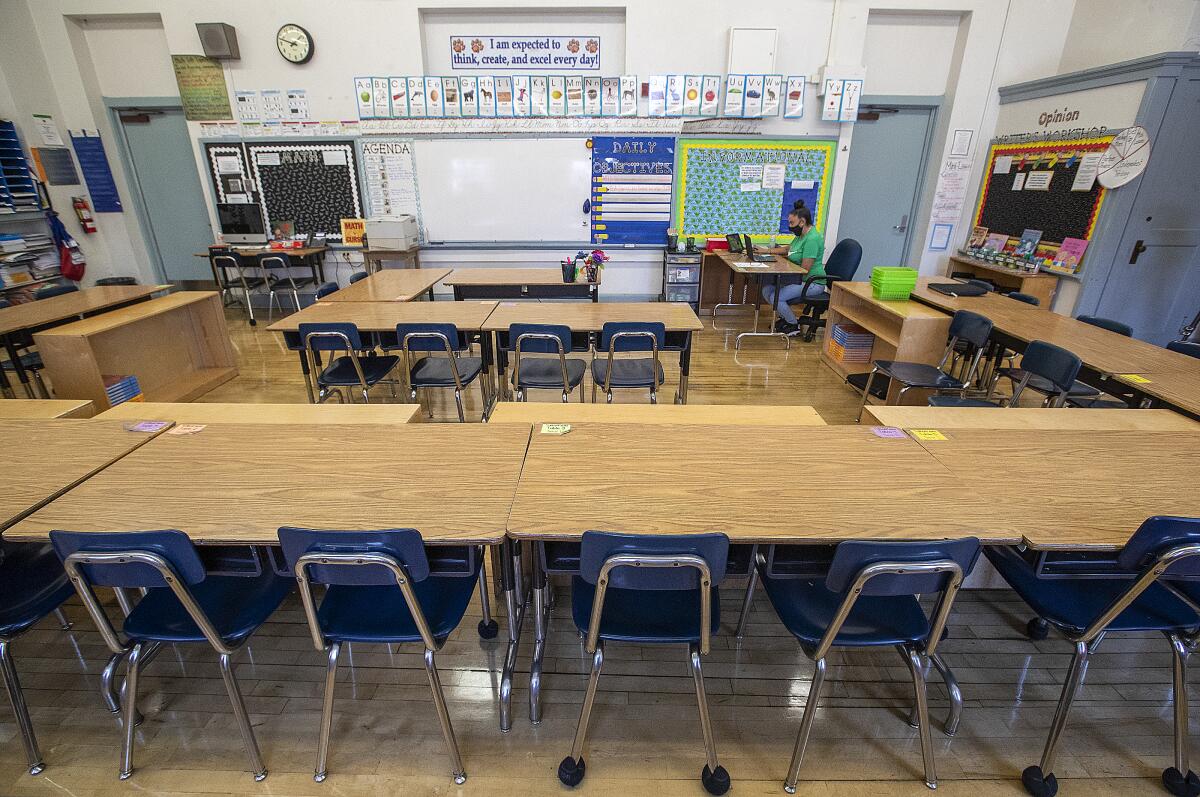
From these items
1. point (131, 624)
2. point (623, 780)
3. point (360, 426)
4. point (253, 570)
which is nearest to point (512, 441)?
point (360, 426)

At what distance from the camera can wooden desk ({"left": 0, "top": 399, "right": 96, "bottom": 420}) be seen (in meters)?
2.01

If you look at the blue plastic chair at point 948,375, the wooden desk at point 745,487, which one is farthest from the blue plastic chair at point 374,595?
the blue plastic chair at point 948,375

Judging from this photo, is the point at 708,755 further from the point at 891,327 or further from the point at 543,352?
the point at 891,327

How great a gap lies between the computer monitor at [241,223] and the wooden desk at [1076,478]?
6907mm

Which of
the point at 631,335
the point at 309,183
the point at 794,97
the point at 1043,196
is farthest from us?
the point at 309,183

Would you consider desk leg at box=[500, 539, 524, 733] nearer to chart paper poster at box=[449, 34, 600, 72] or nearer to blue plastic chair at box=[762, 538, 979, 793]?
blue plastic chair at box=[762, 538, 979, 793]

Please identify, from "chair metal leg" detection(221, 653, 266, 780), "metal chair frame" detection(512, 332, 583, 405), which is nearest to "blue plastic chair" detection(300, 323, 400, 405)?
"metal chair frame" detection(512, 332, 583, 405)

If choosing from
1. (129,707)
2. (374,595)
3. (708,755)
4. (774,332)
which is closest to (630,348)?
(374,595)

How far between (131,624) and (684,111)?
20.0ft

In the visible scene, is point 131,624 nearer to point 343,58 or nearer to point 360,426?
point 360,426

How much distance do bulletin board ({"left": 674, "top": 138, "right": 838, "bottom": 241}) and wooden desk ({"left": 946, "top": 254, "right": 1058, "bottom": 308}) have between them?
63.0 inches

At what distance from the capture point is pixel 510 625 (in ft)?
5.62

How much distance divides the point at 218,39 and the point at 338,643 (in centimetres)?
678

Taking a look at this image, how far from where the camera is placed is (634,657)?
188 cm
